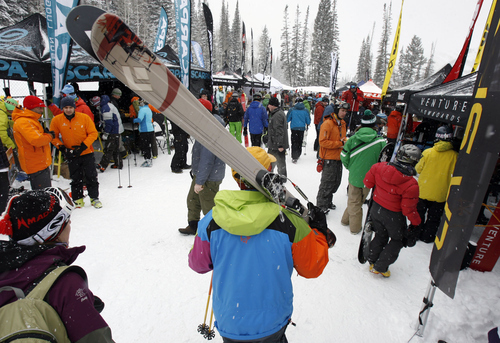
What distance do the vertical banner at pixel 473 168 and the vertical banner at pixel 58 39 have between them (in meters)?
6.54

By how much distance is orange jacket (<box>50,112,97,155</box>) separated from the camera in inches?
178

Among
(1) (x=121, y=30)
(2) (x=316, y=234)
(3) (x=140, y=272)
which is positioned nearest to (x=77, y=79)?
(3) (x=140, y=272)

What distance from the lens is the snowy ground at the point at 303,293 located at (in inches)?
102

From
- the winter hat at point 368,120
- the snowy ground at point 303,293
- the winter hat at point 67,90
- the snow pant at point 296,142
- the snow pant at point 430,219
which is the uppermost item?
the winter hat at point 67,90

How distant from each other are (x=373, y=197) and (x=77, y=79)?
7.18 m

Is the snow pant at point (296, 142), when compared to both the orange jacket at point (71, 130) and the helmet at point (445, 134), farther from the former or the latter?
the orange jacket at point (71, 130)

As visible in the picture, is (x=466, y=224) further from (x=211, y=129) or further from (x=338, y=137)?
(x=338, y=137)

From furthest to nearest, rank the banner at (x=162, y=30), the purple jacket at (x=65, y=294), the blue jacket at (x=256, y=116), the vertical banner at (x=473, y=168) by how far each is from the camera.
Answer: the banner at (x=162, y=30)
the blue jacket at (x=256, y=116)
the vertical banner at (x=473, y=168)
the purple jacket at (x=65, y=294)

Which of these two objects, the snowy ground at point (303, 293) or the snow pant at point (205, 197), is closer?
the snowy ground at point (303, 293)

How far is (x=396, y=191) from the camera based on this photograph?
9.91ft

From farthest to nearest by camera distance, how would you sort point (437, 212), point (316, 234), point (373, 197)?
1. point (437, 212)
2. point (373, 197)
3. point (316, 234)

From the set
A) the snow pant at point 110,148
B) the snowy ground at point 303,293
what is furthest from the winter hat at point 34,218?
the snow pant at point 110,148

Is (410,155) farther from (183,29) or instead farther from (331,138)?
A: (183,29)

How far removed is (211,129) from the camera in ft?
4.76
